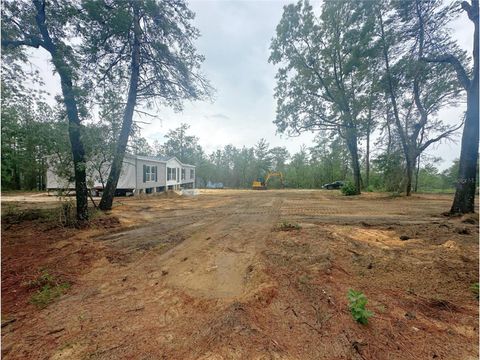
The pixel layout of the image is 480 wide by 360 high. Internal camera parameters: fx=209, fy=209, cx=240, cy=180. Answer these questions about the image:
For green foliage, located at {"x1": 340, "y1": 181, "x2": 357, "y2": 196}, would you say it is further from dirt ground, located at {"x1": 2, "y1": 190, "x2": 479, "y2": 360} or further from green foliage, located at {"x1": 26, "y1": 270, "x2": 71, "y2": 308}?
green foliage, located at {"x1": 26, "y1": 270, "x2": 71, "y2": 308}

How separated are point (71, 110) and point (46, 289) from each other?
5027 mm

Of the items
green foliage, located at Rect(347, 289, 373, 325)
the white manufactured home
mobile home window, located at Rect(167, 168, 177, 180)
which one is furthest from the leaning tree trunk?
mobile home window, located at Rect(167, 168, 177, 180)

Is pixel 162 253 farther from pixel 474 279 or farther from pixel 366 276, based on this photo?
pixel 474 279

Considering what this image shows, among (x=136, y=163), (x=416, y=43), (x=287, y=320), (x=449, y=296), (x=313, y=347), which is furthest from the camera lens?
(x=136, y=163)

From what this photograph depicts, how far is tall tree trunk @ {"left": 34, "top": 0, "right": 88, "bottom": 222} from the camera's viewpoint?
5.55 m

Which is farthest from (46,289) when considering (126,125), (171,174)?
(171,174)

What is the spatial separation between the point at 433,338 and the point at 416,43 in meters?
12.9

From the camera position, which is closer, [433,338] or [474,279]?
[433,338]

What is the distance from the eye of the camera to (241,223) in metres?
6.61

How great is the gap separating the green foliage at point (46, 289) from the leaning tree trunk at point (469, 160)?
1050 cm

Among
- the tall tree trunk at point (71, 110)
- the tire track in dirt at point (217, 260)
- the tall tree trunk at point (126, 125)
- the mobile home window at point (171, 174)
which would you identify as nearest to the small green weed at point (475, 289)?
the tire track in dirt at point (217, 260)

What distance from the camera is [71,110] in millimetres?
5871

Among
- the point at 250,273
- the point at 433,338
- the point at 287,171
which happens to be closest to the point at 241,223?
the point at 250,273

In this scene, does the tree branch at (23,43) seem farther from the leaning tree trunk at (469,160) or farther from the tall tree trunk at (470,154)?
the leaning tree trunk at (469,160)
